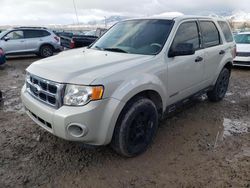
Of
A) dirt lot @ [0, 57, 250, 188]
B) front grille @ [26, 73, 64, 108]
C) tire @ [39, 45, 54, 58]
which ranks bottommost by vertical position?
tire @ [39, 45, 54, 58]

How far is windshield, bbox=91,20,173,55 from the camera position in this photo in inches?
144

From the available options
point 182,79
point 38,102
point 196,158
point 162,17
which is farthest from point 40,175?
point 162,17

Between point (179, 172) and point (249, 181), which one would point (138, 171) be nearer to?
point (179, 172)

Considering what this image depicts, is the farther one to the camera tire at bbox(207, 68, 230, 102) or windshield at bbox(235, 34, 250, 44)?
windshield at bbox(235, 34, 250, 44)

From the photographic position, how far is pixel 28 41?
12.9m

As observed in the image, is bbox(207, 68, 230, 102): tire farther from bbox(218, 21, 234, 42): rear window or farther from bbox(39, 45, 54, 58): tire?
bbox(39, 45, 54, 58): tire

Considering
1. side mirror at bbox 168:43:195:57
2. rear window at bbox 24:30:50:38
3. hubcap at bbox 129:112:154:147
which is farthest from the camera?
rear window at bbox 24:30:50:38

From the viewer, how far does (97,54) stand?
12.0 ft

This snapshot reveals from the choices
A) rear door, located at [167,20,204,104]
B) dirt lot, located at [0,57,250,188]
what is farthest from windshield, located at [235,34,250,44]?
rear door, located at [167,20,204,104]

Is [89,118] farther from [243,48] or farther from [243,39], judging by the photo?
[243,39]

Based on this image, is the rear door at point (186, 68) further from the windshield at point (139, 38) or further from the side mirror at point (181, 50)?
the windshield at point (139, 38)

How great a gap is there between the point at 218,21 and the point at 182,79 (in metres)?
2.14

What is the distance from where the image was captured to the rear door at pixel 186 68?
3682 millimetres

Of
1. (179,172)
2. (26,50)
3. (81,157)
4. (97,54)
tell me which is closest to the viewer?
(179,172)
